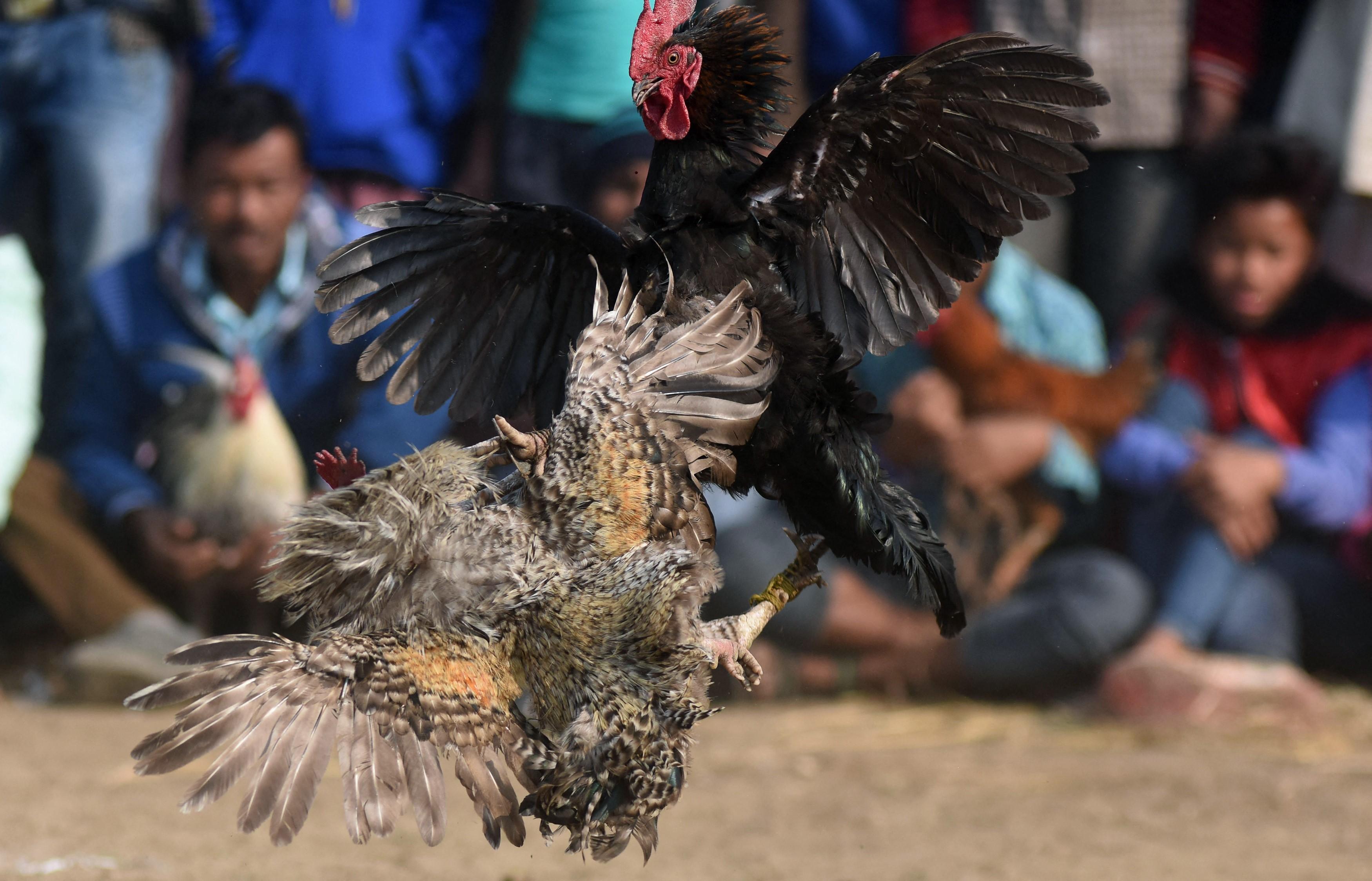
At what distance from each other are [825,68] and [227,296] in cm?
269

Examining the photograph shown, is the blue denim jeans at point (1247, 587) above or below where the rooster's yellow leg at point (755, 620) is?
below

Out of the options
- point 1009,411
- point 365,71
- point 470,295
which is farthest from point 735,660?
point 365,71

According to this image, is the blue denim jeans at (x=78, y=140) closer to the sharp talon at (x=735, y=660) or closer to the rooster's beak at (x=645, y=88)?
the rooster's beak at (x=645, y=88)

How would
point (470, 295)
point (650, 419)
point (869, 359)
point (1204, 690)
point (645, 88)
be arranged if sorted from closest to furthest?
point (650, 419) < point (645, 88) < point (470, 295) < point (1204, 690) < point (869, 359)

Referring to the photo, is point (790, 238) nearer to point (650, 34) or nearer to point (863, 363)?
point (650, 34)

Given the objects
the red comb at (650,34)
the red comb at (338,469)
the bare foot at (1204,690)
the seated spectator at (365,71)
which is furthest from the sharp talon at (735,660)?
the seated spectator at (365,71)

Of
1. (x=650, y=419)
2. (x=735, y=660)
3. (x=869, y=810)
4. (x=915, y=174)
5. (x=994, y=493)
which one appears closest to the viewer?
(x=650, y=419)

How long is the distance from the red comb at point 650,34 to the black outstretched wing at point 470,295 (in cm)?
35

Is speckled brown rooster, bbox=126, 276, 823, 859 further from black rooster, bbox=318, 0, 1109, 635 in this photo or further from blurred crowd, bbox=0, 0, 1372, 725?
blurred crowd, bbox=0, 0, 1372, 725

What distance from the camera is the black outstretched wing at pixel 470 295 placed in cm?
305

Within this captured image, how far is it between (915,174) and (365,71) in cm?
331

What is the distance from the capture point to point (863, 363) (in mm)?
5551

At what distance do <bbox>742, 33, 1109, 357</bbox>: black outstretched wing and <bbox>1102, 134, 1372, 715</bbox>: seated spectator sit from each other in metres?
2.68

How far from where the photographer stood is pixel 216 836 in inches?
154
